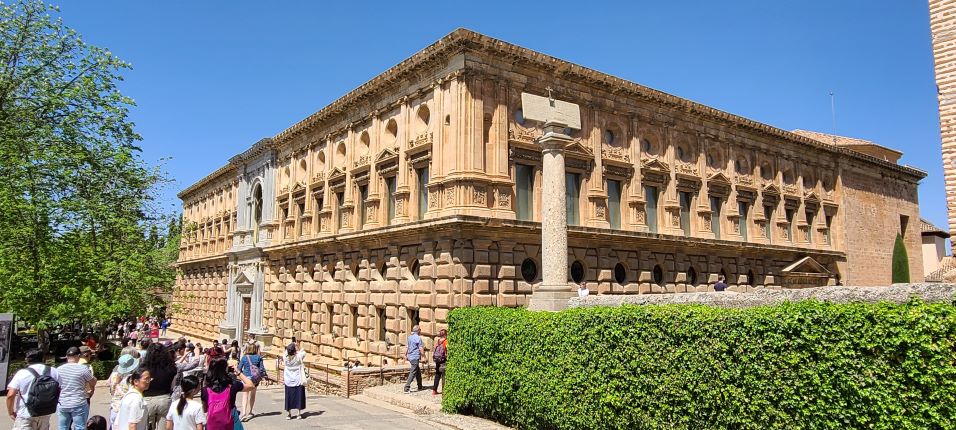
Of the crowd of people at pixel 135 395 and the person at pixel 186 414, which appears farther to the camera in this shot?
the crowd of people at pixel 135 395

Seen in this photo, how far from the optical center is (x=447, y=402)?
13750 millimetres

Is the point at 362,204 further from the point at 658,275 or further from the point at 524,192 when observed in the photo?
the point at 658,275

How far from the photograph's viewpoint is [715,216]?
26.0m

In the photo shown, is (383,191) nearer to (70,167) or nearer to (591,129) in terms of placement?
(591,129)

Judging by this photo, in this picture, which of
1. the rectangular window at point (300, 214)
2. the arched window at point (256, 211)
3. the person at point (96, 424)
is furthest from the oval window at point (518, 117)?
the arched window at point (256, 211)

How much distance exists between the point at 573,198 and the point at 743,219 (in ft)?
35.1

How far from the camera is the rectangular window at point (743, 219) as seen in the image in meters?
27.0

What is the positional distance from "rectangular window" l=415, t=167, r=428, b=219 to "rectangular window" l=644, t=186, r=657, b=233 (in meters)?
8.57

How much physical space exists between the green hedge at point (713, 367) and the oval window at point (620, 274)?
9.51 meters

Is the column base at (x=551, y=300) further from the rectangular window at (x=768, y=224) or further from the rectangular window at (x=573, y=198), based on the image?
the rectangular window at (x=768, y=224)

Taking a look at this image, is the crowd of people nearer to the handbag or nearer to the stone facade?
the handbag

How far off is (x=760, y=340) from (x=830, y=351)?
0.93 m

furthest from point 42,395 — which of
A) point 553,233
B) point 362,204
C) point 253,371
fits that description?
point 362,204

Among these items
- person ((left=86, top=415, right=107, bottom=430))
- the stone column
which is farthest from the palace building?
person ((left=86, top=415, right=107, bottom=430))
